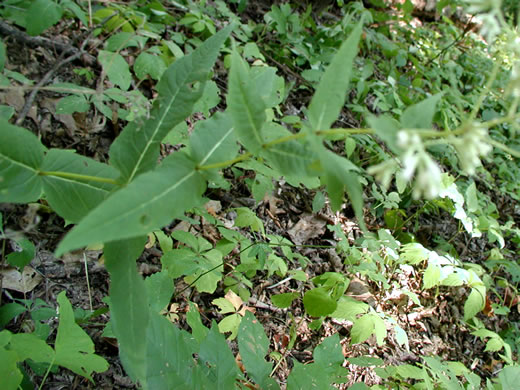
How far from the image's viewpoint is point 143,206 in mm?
725

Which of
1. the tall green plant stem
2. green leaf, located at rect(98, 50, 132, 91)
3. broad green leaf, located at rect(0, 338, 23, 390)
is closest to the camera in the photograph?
the tall green plant stem

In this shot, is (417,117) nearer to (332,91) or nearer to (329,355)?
(332,91)

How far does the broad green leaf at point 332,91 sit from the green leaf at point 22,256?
147 cm

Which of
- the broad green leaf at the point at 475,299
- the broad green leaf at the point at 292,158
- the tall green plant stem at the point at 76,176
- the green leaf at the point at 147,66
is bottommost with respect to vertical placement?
the broad green leaf at the point at 475,299

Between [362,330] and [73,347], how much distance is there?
1543 millimetres

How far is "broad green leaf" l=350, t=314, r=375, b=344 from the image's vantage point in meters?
2.35

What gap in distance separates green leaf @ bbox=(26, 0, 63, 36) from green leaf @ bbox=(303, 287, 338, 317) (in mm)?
2035

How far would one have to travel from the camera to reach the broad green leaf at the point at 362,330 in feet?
7.72

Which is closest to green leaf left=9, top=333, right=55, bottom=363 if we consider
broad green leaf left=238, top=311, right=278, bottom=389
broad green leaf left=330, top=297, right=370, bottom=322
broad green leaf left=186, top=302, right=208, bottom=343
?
broad green leaf left=186, top=302, right=208, bottom=343

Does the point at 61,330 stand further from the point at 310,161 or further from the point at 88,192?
the point at 310,161

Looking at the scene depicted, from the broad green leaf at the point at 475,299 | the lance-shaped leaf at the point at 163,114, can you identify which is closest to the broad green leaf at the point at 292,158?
the lance-shaped leaf at the point at 163,114

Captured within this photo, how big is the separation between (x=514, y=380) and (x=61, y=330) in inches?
81.3

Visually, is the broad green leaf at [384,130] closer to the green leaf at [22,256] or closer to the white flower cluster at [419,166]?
the white flower cluster at [419,166]

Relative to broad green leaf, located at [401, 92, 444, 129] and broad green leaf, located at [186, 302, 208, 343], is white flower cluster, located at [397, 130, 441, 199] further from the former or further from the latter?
broad green leaf, located at [186, 302, 208, 343]
